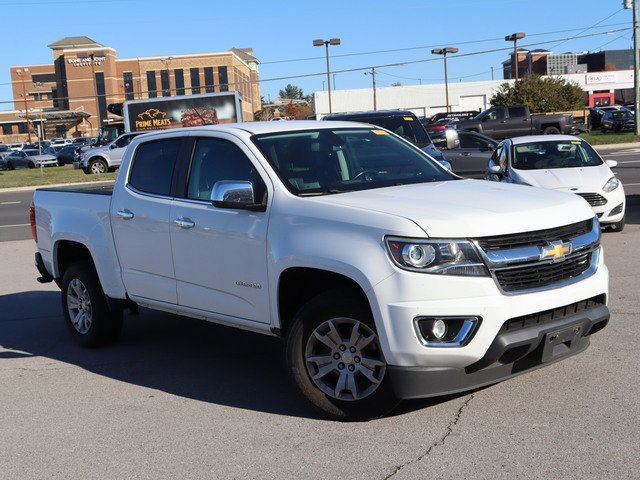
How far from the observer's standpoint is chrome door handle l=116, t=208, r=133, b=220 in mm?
6473

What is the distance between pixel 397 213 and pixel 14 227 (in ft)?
50.5

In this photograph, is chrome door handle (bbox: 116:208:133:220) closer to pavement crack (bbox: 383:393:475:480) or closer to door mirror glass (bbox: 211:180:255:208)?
door mirror glass (bbox: 211:180:255:208)

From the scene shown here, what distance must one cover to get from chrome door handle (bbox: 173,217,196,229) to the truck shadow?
46.4 inches

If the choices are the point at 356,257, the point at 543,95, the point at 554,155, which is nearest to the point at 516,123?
the point at 543,95

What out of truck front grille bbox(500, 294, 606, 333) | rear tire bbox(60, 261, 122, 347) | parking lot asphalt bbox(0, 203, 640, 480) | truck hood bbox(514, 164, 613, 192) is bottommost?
parking lot asphalt bbox(0, 203, 640, 480)

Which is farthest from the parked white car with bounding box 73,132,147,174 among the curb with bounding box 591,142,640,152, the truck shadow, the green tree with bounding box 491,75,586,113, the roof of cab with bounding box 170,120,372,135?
the roof of cab with bounding box 170,120,372,135

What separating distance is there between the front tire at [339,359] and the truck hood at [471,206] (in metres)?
0.60

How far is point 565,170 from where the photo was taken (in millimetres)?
12805

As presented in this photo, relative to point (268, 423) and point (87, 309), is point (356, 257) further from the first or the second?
point (87, 309)

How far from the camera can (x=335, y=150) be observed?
5926 millimetres

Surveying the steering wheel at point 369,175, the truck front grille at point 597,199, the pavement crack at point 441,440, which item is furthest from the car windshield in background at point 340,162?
the truck front grille at point 597,199

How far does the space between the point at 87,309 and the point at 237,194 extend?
2612mm

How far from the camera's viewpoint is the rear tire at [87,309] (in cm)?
714

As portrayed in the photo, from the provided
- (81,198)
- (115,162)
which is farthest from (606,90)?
(81,198)
